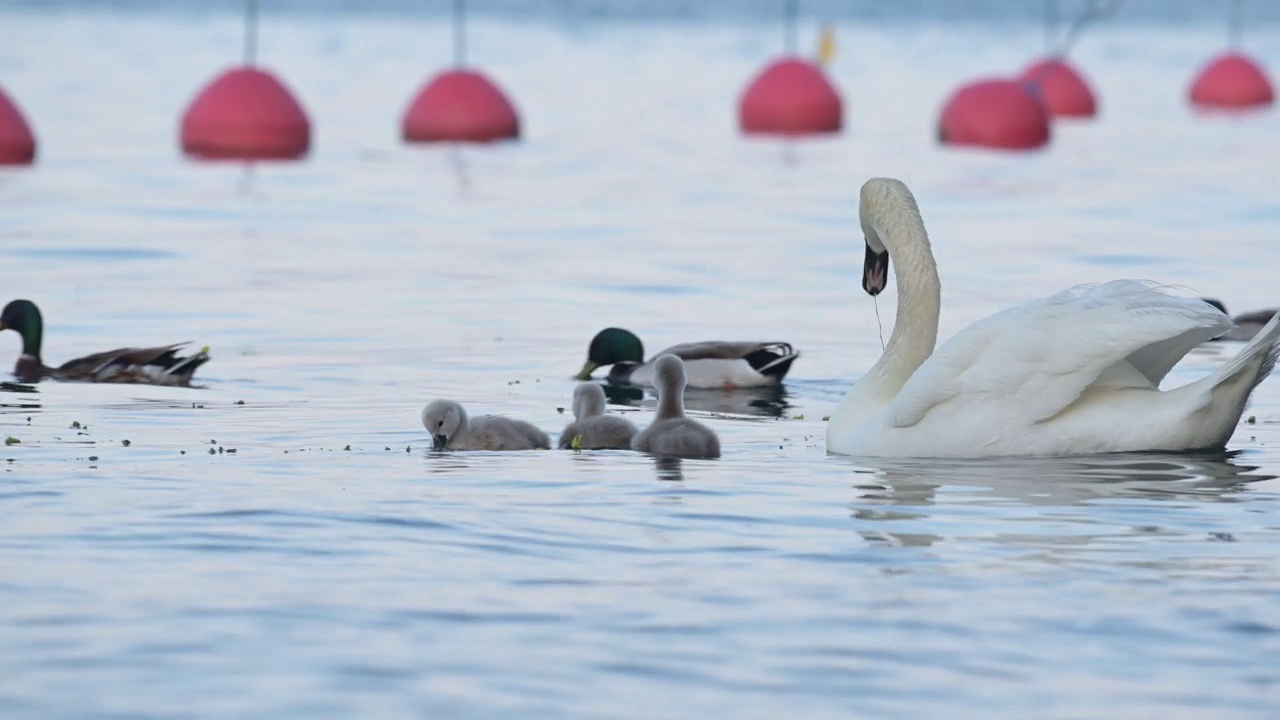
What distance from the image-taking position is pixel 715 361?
1303 centimetres

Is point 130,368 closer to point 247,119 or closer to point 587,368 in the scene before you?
point 587,368

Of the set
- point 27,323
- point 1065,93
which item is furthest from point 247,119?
point 27,323

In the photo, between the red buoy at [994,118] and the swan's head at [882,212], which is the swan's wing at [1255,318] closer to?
the swan's head at [882,212]

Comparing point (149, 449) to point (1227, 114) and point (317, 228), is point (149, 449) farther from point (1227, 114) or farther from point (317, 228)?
point (1227, 114)

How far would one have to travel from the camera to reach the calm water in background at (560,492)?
6629 mm

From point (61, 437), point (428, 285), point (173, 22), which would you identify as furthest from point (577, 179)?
point (173, 22)

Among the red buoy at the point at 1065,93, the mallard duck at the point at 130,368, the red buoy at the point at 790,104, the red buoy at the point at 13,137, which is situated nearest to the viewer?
the mallard duck at the point at 130,368

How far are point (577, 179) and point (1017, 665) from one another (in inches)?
824

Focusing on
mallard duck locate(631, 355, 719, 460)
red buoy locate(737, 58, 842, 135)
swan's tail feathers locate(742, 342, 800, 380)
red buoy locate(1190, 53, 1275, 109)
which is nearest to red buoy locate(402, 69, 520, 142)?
red buoy locate(737, 58, 842, 135)

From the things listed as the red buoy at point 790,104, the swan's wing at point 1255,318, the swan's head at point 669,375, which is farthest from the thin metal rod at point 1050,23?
the swan's head at point 669,375

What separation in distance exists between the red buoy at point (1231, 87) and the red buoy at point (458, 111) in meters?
15.6

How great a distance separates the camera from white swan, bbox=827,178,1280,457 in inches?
391

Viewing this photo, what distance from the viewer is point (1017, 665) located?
22.0ft

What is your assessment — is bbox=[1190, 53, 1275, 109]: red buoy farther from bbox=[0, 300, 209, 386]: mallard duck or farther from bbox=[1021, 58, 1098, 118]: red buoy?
bbox=[0, 300, 209, 386]: mallard duck
